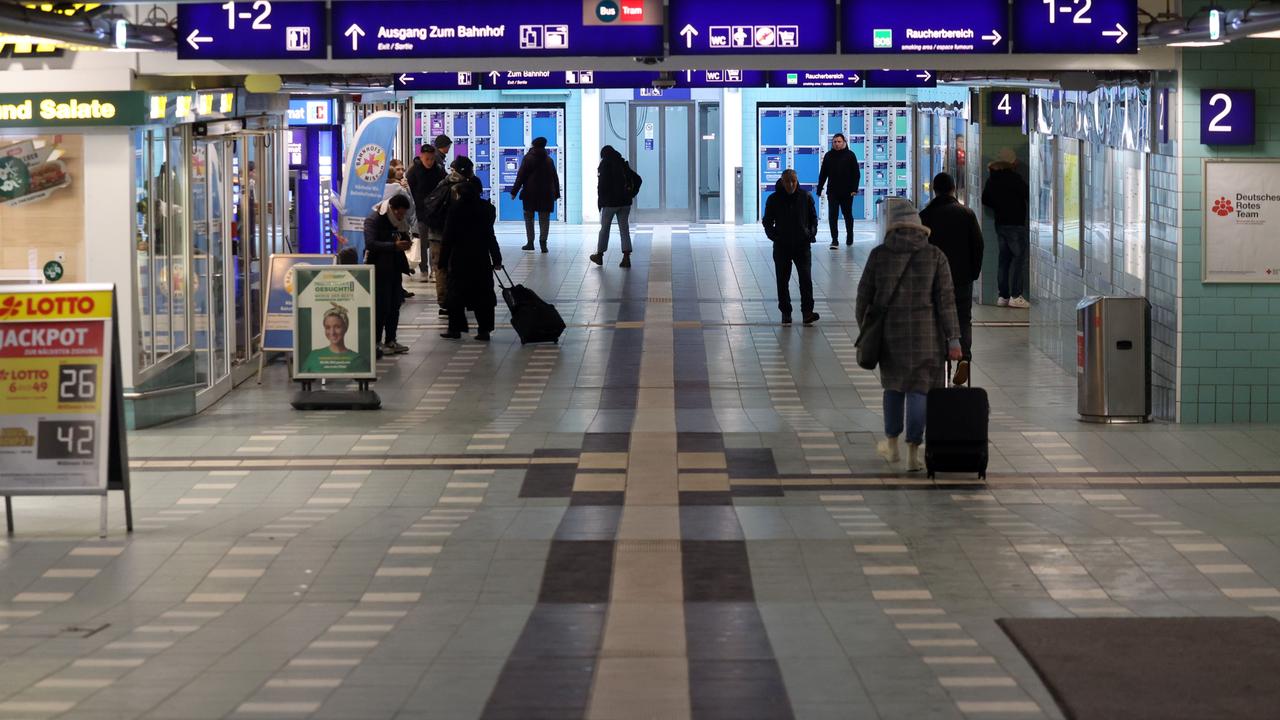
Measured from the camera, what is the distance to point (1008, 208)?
19641 millimetres

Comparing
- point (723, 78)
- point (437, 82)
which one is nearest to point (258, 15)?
point (437, 82)

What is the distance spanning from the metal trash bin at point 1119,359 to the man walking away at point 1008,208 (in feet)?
20.6

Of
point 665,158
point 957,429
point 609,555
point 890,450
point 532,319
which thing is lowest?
point 609,555

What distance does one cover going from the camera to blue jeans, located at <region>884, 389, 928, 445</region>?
11.2 meters

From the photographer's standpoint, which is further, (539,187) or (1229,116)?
(539,187)

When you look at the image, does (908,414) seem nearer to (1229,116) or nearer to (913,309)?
(913,309)

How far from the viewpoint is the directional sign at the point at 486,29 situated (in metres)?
12.1

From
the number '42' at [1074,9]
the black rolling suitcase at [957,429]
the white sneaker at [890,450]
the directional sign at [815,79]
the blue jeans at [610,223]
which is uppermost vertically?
the directional sign at [815,79]

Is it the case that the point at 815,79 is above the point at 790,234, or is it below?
above

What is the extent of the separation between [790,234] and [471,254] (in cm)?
311

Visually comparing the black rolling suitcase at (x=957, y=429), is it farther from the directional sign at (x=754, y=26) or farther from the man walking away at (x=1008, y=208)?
the man walking away at (x=1008, y=208)

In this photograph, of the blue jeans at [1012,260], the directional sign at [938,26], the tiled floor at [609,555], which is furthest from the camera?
the blue jeans at [1012,260]

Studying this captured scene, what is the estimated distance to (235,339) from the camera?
15.5m

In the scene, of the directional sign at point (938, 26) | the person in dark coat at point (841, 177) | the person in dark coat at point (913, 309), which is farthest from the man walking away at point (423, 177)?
the person in dark coat at point (913, 309)
